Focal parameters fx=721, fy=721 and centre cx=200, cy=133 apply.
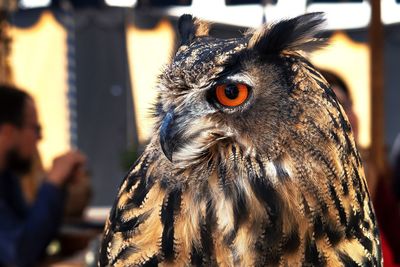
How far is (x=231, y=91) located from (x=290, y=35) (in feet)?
0.49

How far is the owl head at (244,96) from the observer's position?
1.29 metres

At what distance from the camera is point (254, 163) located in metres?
1.31

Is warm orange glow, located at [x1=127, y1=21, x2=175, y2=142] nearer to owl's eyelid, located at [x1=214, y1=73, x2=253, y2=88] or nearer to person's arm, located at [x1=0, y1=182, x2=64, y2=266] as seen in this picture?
person's arm, located at [x1=0, y1=182, x2=64, y2=266]

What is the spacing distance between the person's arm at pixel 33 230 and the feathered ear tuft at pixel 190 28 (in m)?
1.63

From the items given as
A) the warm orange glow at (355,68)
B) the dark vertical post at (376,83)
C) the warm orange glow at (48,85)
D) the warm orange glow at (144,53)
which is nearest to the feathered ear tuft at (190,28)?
the dark vertical post at (376,83)

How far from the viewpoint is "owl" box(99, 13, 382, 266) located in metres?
1.29

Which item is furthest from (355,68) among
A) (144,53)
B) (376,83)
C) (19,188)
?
(19,188)

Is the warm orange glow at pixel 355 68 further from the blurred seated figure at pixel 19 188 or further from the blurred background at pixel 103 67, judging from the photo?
the blurred seated figure at pixel 19 188

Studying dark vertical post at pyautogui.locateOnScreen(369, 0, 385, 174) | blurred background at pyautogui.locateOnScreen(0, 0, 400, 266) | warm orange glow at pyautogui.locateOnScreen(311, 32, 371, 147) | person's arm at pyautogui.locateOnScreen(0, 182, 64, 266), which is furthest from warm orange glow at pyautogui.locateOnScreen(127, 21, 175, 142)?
person's arm at pyautogui.locateOnScreen(0, 182, 64, 266)

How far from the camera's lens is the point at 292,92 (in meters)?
1.30

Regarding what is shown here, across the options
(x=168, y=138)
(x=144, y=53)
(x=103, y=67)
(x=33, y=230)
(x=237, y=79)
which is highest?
(x=237, y=79)

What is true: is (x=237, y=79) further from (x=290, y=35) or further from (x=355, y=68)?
(x=355, y=68)

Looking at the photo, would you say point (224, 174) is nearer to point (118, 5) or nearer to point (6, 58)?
point (6, 58)

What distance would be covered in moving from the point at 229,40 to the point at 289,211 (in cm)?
34
